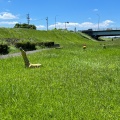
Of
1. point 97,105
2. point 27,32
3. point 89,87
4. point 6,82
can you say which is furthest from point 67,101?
point 27,32

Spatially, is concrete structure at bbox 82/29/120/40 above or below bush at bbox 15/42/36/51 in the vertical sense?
above

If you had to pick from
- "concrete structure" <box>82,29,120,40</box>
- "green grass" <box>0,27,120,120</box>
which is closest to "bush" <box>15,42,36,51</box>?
"green grass" <box>0,27,120,120</box>

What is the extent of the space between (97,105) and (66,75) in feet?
19.8

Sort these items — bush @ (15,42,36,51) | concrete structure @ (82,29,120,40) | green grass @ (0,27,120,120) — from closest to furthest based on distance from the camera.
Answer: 1. green grass @ (0,27,120,120)
2. bush @ (15,42,36,51)
3. concrete structure @ (82,29,120,40)

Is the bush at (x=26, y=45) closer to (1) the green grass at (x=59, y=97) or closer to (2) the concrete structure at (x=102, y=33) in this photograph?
(1) the green grass at (x=59, y=97)

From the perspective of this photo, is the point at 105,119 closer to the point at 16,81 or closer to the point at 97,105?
the point at 97,105

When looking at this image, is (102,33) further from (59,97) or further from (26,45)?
(59,97)

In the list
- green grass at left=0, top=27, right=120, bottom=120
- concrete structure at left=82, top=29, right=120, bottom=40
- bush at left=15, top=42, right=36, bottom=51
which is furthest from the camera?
concrete structure at left=82, top=29, right=120, bottom=40

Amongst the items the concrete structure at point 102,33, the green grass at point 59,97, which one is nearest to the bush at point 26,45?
the green grass at point 59,97

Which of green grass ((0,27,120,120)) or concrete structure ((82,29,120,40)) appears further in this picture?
concrete structure ((82,29,120,40))

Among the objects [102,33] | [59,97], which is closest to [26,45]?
[59,97]

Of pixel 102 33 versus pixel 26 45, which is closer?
pixel 26 45

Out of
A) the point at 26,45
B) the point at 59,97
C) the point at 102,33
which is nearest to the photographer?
the point at 59,97

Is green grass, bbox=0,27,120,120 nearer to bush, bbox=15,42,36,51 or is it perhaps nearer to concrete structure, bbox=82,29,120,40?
bush, bbox=15,42,36,51
